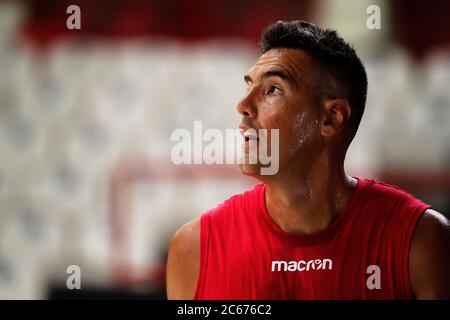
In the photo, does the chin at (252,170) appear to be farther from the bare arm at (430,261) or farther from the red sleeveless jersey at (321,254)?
the bare arm at (430,261)

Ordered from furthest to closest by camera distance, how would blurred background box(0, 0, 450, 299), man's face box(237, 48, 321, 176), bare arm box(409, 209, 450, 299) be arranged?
blurred background box(0, 0, 450, 299)
man's face box(237, 48, 321, 176)
bare arm box(409, 209, 450, 299)

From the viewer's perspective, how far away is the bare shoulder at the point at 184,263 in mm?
1432

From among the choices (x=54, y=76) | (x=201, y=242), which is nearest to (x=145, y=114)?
(x=54, y=76)

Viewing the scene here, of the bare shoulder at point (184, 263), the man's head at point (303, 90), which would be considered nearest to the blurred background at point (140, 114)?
the bare shoulder at point (184, 263)

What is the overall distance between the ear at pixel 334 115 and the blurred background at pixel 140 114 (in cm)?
148

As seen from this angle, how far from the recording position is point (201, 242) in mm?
1438

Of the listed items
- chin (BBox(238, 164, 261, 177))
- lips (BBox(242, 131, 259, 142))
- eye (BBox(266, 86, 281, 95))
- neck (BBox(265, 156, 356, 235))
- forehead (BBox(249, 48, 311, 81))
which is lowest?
neck (BBox(265, 156, 356, 235))

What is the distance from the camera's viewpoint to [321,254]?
4.50 ft

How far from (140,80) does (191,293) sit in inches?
73.1

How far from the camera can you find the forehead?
141 centimetres

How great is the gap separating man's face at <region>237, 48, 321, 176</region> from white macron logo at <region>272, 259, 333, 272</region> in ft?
0.61

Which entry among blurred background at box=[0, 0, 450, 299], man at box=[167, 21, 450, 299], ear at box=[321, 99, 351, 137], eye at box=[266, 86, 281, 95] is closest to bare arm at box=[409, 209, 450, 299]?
man at box=[167, 21, 450, 299]

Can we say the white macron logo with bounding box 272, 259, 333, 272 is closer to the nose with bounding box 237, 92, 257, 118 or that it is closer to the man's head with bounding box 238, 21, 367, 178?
the man's head with bounding box 238, 21, 367, 178
